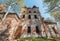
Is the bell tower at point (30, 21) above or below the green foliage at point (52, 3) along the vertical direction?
below

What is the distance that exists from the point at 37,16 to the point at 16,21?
777 mm

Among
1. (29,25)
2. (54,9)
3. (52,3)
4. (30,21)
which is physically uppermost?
(52,3)

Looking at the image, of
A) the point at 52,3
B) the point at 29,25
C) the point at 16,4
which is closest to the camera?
the point at 29,25

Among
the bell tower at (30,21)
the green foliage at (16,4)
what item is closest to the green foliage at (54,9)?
the bell tower at (30,21)

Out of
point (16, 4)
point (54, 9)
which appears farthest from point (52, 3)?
point (16, 4)

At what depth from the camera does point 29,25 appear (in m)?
6.11

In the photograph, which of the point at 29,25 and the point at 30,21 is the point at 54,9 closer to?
the point at 30,21

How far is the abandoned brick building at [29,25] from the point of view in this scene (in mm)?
6004

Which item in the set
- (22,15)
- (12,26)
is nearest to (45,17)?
(22,15)

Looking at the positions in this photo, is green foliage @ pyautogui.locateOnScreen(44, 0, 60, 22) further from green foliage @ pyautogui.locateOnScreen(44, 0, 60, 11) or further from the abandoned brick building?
the abandoned brick building

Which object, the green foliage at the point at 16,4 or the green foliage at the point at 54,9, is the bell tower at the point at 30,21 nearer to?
the green foliage at the point at 16,4

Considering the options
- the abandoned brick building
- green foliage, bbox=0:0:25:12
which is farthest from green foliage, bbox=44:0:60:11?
green foliage, bbox=0:0:25:12

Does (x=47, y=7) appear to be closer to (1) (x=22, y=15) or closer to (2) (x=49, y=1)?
(2) (x=49, y=1)

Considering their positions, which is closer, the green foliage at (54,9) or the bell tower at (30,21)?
the bell tower at (30,21)
